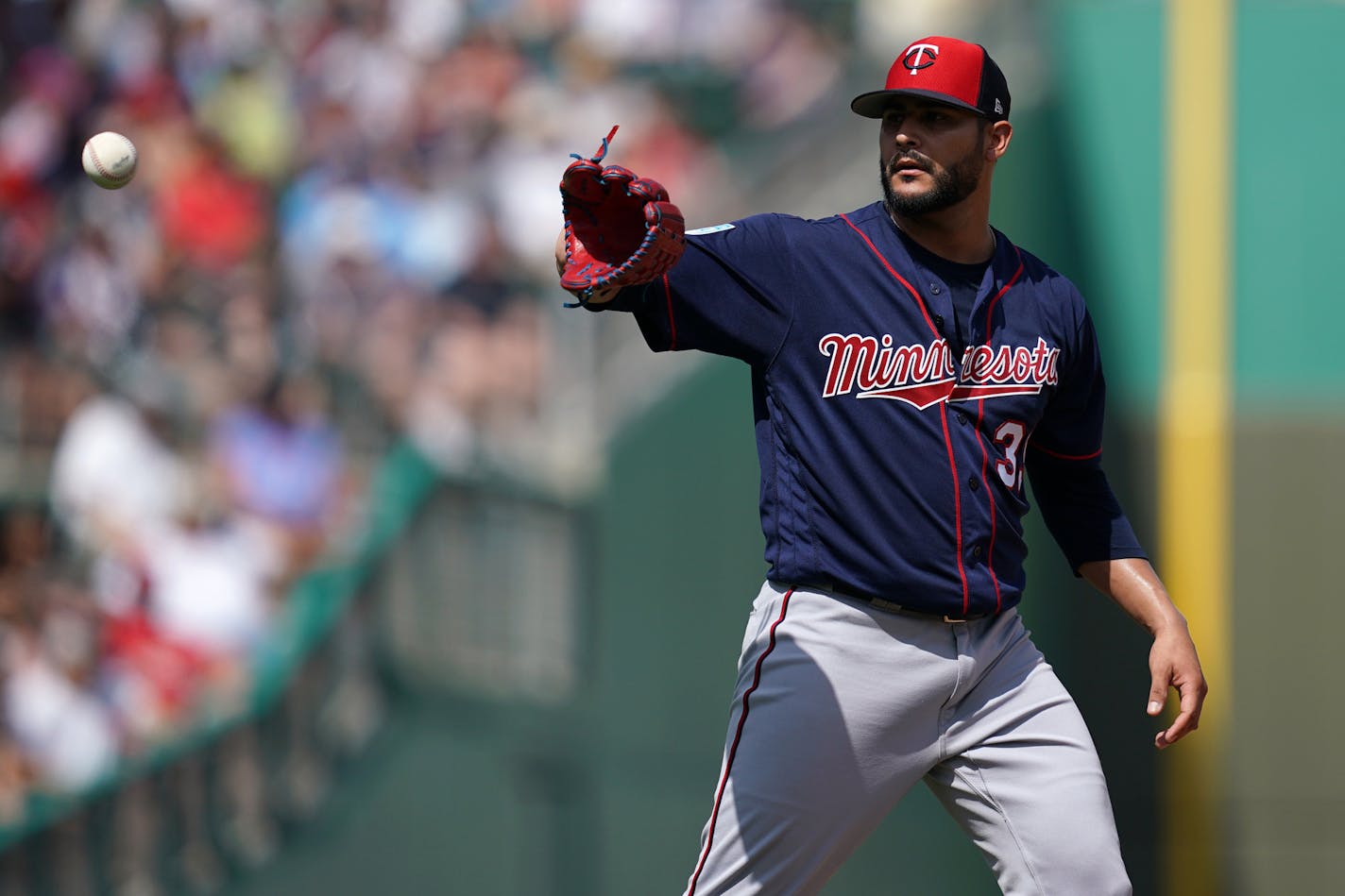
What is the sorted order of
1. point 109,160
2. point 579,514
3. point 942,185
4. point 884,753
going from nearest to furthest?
point 884,753 → point 942,185 → point 109,160 → point 579,514

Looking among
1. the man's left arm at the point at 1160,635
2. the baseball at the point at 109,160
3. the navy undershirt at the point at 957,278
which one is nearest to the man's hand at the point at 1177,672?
the man's left arm at the point at 1160,635

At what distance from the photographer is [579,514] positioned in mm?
5902

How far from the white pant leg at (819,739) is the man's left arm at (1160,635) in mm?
403

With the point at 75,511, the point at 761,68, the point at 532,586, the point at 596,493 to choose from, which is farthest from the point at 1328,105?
the point at 75,511

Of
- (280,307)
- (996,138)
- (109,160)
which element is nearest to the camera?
(996,138)

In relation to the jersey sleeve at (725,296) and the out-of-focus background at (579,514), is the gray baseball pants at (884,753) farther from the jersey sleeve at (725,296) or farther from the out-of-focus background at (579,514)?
the out-of-focus background at (579,514)

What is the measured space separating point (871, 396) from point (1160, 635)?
726 mm

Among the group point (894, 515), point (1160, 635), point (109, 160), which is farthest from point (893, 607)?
point (109, 160)

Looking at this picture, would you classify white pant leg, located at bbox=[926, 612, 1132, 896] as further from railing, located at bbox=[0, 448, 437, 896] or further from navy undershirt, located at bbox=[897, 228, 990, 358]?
railing, located at bbox=[0, 448, 437, 896]

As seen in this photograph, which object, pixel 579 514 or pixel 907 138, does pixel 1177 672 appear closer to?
pixel 907 138

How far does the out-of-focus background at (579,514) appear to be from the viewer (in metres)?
5.79

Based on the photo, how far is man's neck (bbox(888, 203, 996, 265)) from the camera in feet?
9.87

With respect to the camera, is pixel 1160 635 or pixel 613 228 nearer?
pixel 613 228

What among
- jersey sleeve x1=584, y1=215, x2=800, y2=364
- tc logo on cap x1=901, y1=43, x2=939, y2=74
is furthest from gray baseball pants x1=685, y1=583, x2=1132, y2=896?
tc logo on cap x1=901, y1=43, x2=939, y2=74
